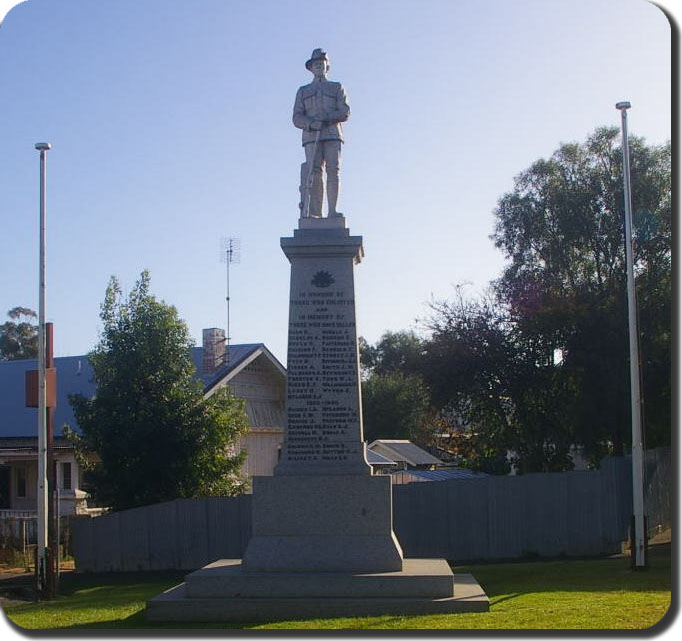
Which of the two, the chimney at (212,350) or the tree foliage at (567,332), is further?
the chimney at (212,350)

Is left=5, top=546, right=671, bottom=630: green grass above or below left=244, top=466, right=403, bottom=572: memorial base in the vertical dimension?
below

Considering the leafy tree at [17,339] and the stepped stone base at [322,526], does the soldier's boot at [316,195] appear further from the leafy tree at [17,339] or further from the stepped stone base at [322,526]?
the leafy tree at [17,339]

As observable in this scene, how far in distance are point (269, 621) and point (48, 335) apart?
8680 millimetres

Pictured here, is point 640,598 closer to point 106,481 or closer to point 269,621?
point 269,621

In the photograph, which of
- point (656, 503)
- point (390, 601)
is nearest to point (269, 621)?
point (390, 601)

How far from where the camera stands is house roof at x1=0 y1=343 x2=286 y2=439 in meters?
30.0

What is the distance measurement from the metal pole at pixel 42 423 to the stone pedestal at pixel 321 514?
546 cm

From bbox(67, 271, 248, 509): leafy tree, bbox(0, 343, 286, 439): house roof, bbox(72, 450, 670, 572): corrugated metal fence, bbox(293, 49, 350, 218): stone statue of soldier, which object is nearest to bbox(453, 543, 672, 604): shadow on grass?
bbox(72, 450, 670, 572): corrugated metal fence

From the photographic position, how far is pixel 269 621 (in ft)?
36.0

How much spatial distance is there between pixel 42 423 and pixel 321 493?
274 inches

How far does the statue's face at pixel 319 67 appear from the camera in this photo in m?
13.8

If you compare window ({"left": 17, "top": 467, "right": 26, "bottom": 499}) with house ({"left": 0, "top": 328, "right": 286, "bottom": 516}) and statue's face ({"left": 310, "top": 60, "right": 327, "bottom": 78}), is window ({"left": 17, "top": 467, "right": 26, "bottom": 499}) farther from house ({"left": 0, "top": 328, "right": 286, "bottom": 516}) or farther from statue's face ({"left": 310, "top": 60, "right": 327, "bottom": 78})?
statue's face ({"left": 310, "top": 60, "right": 327, "bottom": 78})

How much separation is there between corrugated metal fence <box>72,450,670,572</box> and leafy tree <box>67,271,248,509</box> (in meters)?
0.92

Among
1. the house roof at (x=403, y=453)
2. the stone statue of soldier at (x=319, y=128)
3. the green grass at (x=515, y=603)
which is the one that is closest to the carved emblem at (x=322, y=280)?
the stone statue of soldier at (x=319, y=128)
